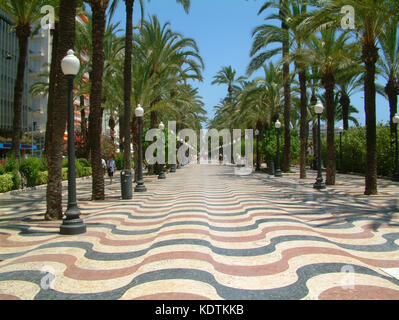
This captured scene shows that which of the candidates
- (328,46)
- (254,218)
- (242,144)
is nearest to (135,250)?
(254,218)

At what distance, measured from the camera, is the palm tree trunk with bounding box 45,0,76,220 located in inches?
346

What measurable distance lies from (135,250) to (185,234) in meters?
1.16

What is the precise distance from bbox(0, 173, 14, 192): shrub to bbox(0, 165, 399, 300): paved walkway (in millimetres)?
6683

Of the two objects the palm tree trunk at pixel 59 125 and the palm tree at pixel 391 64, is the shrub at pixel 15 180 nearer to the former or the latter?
the palm tree trunk at pixel 59 125

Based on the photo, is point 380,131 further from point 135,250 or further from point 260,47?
point 135,250

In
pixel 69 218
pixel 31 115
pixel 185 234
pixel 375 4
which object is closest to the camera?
pixel 185 234

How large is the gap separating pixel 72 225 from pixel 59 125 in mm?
2715

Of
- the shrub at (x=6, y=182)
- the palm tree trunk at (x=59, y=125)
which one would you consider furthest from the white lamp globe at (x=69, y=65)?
the shrub at (x=6, y=182)

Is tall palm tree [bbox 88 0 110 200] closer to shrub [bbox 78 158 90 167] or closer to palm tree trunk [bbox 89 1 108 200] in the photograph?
palm tree trunk [bbox 89 1 108 200]

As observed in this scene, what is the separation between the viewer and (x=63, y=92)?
8883 millimetres

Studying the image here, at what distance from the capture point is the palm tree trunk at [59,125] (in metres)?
8.79

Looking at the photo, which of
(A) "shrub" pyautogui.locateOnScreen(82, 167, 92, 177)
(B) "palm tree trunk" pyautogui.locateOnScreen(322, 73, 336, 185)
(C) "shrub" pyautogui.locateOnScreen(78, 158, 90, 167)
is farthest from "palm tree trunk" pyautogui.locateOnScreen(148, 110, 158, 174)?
(B) "palm tree trunk" pyautogui.locateOnScreen(322, 73, 336, 185)
